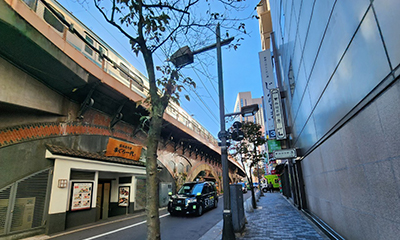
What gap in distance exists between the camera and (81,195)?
10.2 meters

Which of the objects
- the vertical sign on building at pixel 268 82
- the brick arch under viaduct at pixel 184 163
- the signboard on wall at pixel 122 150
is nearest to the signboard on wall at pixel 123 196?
the signboard on wall at pixel 122 150

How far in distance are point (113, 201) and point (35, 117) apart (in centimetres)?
757

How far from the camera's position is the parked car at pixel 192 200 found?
11.9 m

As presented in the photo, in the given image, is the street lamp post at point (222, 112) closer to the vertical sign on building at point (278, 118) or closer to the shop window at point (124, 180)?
the vertical sign on building at point (278, 118)

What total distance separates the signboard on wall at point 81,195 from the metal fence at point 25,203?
120cm

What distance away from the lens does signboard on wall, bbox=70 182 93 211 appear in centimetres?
981

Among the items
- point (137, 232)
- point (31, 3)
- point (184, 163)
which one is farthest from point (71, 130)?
point (184, 163)

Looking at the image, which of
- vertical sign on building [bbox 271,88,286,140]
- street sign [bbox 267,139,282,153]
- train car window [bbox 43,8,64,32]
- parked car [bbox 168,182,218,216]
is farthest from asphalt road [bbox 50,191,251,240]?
train car window [bbox 43,8,64,32]

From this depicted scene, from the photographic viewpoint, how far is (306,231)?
7.27 m

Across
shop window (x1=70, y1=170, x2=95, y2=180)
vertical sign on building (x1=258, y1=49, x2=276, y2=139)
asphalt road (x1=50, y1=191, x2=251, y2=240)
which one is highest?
vertical sign on building (x1=258, y1=49, x2=276, y2=139)

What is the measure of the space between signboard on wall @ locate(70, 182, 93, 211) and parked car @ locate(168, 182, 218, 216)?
14.7 feet

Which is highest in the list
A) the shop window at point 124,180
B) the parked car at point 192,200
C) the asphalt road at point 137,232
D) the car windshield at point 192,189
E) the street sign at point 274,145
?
the street sign at point 274,145

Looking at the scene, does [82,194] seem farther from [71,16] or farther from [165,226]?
[71,16]

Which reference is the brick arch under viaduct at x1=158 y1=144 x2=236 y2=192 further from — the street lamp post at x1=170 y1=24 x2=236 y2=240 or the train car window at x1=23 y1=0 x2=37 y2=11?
the train car window at x1=23 y1=0 x2=37 y2=11
